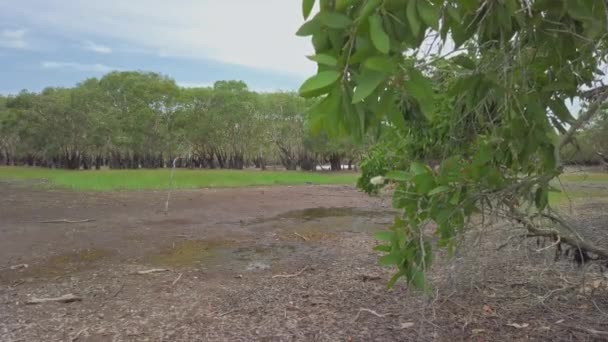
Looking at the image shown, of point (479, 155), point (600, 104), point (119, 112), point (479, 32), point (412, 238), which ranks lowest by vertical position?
point (412, 238)

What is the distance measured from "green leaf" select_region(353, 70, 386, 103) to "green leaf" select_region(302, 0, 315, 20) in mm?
236

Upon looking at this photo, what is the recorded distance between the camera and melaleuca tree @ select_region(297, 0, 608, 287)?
44.5 inches

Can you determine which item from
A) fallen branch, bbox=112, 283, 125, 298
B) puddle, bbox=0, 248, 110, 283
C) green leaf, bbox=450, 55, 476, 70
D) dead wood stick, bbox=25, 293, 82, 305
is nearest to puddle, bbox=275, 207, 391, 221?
puddle, bbox=0, 248, 110, 283

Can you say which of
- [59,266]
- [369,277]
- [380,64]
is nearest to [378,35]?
[380,64]

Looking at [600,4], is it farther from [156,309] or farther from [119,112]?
[119,112]

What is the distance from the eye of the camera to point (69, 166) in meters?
48.7

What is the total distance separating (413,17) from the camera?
1.14 m

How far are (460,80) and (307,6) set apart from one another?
0.97 m

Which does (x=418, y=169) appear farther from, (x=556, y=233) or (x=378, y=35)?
(x=556, y=233)

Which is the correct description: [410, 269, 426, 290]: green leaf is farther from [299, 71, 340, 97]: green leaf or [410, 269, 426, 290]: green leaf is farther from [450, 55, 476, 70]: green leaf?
[299, 71, 340, 97]: green leaf

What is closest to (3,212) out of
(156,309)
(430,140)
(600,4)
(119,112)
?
(156,309)

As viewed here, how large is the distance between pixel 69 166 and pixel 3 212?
39.1m

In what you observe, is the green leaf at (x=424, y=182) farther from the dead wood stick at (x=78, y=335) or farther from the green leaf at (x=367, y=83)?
the dead wood stick at (x=78, y=335)

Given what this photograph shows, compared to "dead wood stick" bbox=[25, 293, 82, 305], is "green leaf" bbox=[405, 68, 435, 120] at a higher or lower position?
higher
